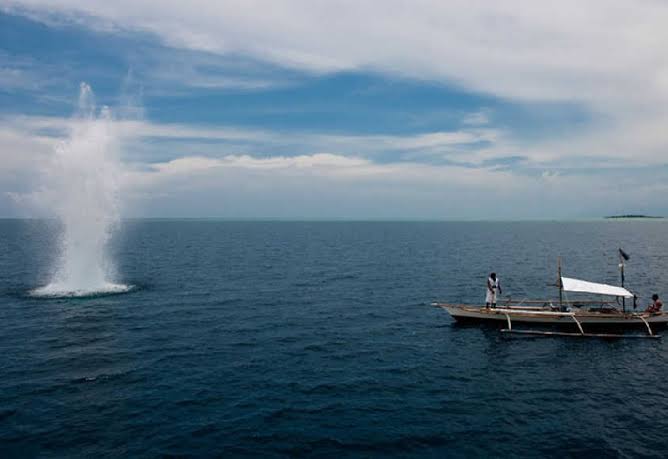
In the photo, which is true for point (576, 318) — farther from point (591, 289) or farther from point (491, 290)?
point (491, 290)

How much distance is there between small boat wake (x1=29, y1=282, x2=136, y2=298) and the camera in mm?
60156

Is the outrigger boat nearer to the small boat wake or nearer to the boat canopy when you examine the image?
the boat canopy

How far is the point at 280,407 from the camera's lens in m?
28.9

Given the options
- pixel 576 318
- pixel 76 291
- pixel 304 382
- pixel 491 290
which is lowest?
pixel 304 382

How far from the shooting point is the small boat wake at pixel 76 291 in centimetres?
6016

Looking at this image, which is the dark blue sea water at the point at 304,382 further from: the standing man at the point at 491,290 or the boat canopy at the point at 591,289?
the boat canopy at the point at 591,289


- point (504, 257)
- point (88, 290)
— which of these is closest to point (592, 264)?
point (504, 257)

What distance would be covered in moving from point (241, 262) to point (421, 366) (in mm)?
74359

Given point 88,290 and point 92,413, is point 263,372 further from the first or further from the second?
point 88,290

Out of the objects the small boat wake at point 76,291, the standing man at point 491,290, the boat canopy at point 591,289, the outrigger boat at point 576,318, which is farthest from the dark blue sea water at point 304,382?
the boat canopy at point 591,289

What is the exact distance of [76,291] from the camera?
62688 mm

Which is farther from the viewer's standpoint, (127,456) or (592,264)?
(592,264)

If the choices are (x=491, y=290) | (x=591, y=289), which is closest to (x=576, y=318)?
(x=591, y=289)

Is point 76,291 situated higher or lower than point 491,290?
lower
